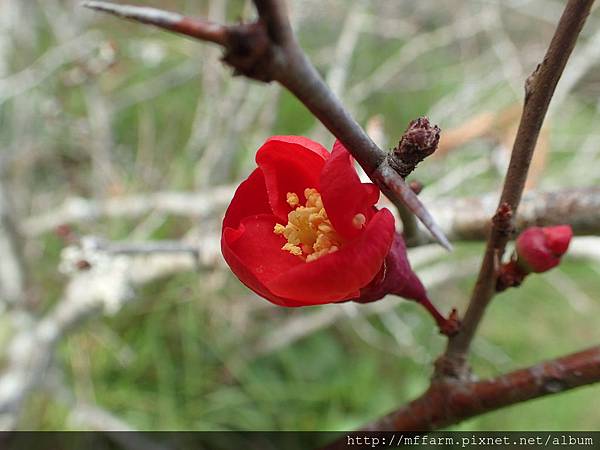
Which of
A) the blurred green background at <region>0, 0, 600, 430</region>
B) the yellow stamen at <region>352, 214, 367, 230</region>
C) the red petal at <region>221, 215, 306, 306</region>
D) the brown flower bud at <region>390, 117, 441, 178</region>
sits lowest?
the blurred green background at <region>0, 0, 600, 430</region>

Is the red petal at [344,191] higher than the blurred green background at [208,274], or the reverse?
the red petal at [344,191]

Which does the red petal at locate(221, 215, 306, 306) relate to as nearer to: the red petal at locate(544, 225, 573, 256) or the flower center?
the flower center

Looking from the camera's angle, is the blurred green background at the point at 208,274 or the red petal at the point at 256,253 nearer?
the red petal at the point at 256,253

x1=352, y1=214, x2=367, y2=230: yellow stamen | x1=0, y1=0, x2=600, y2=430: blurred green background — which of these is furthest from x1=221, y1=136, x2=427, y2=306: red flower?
x1=0, y1=0, x2=600, y2=430: blurred green background

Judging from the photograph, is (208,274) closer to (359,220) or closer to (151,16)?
(359,220)

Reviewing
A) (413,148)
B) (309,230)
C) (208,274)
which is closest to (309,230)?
(309,230)

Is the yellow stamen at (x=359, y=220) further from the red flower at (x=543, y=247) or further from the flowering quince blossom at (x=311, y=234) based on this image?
the red flower at (x=543, y=247)

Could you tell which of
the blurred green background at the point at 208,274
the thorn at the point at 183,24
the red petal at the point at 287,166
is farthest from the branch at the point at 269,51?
the blurred green background at the point at 208,274
